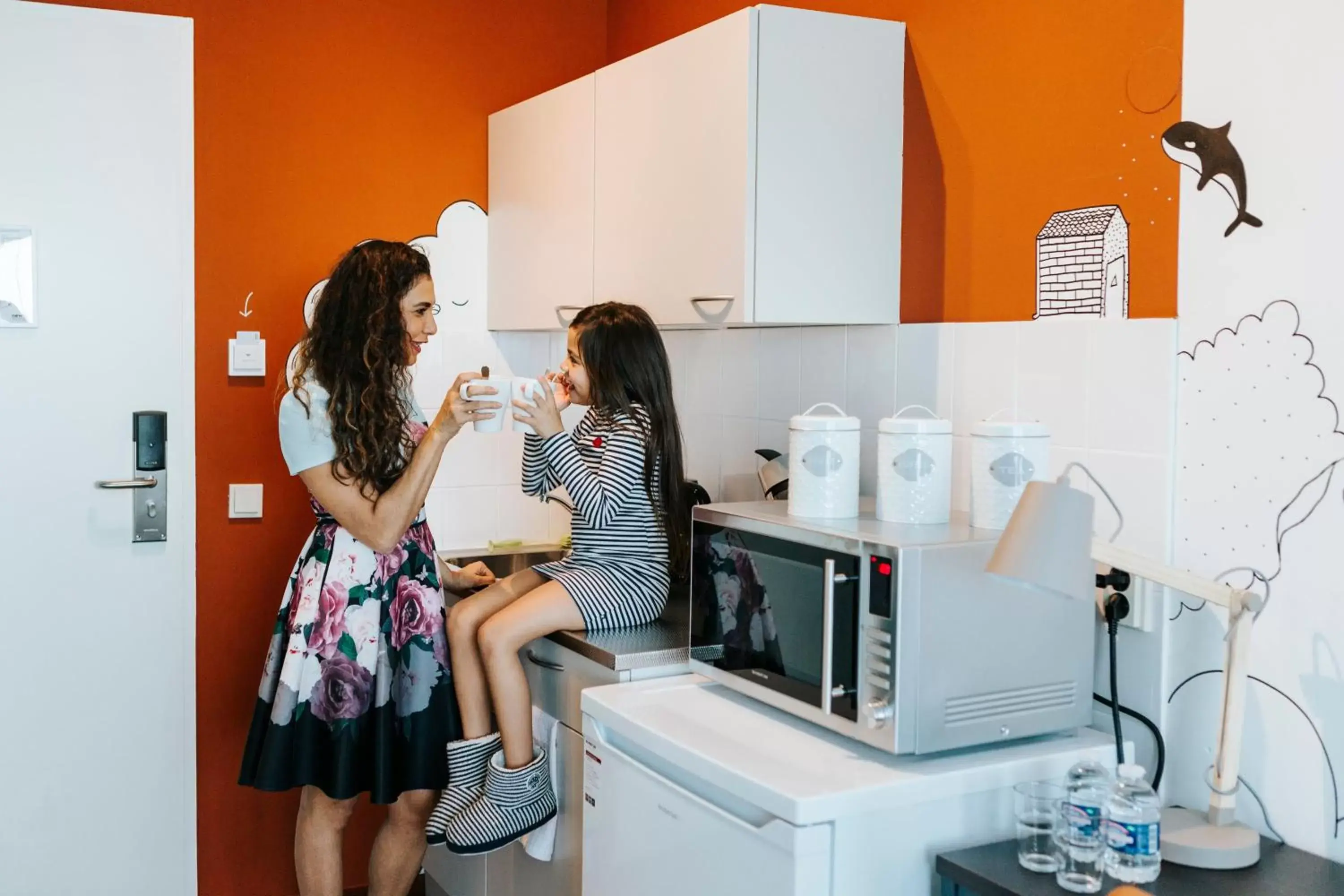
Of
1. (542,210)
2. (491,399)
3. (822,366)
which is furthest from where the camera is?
(542,210)

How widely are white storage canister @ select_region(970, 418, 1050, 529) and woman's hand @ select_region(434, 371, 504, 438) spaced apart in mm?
870

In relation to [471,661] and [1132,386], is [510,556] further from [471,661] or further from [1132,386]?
[1132,386]

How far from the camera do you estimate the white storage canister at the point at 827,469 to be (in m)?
1.92

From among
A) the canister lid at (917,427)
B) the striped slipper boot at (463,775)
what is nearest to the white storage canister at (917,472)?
the canister lid at (917,427)

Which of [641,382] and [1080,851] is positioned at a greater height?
[641,382]

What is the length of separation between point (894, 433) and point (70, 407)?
6.10 feet

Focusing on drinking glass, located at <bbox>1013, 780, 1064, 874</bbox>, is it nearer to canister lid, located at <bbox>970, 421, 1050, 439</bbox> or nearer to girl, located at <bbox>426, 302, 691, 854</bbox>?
canister lid, located at <bbox>970, 421, 1050, 439</bbox>

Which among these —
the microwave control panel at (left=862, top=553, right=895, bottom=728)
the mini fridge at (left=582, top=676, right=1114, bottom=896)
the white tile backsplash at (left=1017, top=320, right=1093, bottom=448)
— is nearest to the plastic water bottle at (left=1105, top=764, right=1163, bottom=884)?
the mini fridge at (left=582, top=676, right=1114, bottom=896)

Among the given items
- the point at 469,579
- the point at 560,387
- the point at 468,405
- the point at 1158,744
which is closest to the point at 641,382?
the point at 560,387

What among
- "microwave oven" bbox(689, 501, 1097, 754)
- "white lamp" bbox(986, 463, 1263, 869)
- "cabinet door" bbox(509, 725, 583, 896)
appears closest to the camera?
"white lamp" bbox(986, 463, 1263, 869)

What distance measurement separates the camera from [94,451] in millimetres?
2760

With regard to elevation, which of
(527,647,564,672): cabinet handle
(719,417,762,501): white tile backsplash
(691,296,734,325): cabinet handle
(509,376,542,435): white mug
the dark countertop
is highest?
(691,296,734,325): cabinet handle

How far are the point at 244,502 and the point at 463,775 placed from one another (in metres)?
0.96

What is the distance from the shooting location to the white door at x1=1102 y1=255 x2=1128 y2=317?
5.99ft
